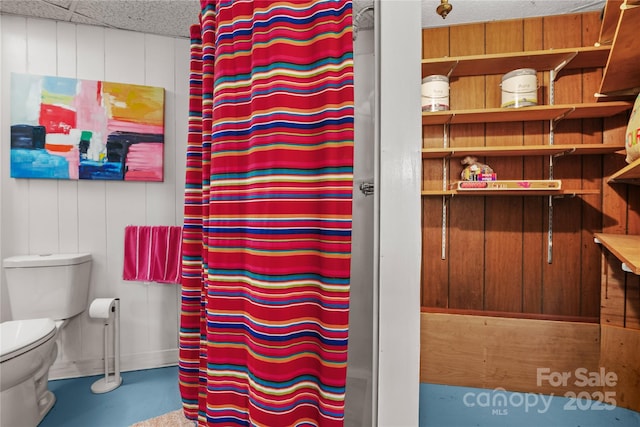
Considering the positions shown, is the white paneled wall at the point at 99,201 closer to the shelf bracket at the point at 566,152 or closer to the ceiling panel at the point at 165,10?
the ceiling panel at the point at 165,10

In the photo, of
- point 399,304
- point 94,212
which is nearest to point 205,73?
point 399,304

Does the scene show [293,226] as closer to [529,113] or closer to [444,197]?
[444,197]

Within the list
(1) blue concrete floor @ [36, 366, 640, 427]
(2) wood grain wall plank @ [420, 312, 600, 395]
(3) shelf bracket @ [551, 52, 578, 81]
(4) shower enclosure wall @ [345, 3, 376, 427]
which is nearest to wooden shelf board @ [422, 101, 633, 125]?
(3) shelf bracket @ [551, 52, 578, 81]

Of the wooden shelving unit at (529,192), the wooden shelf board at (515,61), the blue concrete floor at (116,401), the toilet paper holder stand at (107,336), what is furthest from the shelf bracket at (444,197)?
the toilet paper holder stand at (107,336)

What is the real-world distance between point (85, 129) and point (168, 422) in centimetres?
168

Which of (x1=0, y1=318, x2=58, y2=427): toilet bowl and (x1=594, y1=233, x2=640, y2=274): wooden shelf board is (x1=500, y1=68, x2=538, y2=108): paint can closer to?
(x1=594, y1=233, x2=640, y2=274): wooden shelf board

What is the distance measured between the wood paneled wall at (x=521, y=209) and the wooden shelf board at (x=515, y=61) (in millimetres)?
50

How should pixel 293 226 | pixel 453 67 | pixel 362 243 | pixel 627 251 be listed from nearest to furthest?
pixel 293 226, pixel 362 243, pixel 627 251, pixel 453 67

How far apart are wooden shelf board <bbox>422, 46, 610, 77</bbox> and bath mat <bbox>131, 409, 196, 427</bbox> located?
7.39 feet

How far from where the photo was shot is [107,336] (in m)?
1.75

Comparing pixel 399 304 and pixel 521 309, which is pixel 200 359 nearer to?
pixel 399 304

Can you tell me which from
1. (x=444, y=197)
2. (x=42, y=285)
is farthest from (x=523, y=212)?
(x=42, y=285)

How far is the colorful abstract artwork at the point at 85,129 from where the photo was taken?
1.74 m

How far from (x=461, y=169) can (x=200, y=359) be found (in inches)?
69.6
